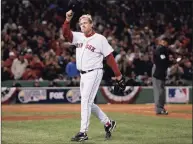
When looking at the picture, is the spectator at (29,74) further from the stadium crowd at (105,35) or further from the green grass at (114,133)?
the green grass at (114,133)

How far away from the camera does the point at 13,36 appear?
21453 millimetres

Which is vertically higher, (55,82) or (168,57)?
(168,57)

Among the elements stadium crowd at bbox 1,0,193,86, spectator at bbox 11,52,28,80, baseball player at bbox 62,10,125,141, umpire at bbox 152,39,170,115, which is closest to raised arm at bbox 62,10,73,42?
baseball player at bbox 62,10,125,141

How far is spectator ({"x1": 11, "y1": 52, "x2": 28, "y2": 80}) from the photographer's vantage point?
745 inches

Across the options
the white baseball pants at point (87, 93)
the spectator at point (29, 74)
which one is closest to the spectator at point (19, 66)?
the spectator at point (29, 74)

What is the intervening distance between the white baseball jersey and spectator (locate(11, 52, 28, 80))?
10842 millimetres

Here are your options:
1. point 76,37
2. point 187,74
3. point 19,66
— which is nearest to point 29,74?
point 19,66

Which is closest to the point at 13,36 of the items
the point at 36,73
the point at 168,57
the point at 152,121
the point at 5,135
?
the point at 36,73

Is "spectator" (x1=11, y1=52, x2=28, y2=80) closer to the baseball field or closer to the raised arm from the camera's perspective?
the baseball field

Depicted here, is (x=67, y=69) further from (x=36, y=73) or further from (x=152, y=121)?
(x=152, y=121)

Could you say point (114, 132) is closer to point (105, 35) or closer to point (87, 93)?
point (87, 93)

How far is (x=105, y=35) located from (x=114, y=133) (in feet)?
46.6

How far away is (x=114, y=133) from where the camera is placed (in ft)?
30.8

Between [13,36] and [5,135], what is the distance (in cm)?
1300
